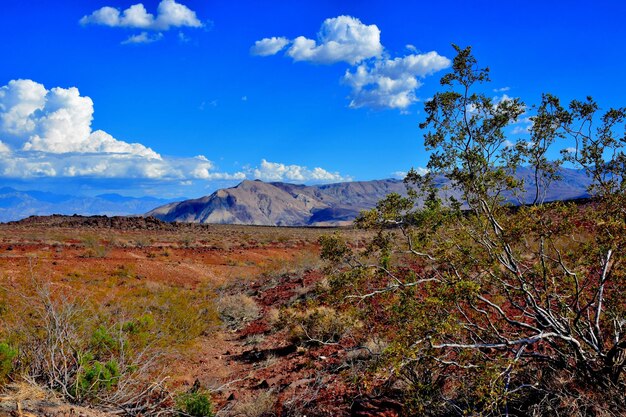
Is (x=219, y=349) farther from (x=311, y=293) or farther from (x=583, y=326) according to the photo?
(x=583, y=326)

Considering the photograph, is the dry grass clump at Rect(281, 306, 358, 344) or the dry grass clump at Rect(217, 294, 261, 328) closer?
the dry grass clump at Rect(281, 306, 358, 344)

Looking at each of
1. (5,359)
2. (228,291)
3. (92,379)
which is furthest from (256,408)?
(228,291)

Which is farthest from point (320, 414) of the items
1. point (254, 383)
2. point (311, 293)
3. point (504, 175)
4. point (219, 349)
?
point (311, 293)

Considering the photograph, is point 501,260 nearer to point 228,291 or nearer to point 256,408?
point 256,408

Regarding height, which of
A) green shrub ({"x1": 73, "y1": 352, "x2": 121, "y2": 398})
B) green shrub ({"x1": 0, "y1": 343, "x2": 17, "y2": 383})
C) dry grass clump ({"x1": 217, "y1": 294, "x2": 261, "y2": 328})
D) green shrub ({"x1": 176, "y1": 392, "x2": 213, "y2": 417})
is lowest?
dry grass clump ({"x1": 217, "y1": 294, "x2": 261, "y2": 328})

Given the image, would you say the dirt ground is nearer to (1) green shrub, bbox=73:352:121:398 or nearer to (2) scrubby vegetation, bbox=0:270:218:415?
(1) green shrub, bbox=73:352:121:398

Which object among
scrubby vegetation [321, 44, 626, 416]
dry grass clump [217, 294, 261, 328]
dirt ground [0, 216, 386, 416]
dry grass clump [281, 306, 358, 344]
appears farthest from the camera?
dry grass clump [217, 294, 261, 328]

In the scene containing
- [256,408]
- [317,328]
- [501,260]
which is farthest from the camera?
[317,328]

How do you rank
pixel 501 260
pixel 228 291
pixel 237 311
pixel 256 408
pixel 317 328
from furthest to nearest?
pixel 228 291 → pixel 237 311 → pixel 317 328 → pixel 256 408 → pixel 501 260

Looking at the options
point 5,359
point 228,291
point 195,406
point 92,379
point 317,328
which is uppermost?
point 5,359

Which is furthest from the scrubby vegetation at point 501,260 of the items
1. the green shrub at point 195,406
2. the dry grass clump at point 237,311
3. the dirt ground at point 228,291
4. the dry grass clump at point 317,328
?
the dry grass clump at point 237,311

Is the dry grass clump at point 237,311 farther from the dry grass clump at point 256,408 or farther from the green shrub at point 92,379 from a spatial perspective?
the green shrub at point 92,379

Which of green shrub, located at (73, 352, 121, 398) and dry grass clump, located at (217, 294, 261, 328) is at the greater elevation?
green shrub, located at (73, 352, 121, 398)

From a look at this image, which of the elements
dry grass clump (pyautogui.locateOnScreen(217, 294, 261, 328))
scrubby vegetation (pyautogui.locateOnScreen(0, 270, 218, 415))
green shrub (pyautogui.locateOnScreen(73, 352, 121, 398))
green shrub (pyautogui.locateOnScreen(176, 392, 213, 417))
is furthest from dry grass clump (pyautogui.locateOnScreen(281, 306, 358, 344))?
green shrub (pyautogui.locateOnScreen(73, 352, 121, 398))
